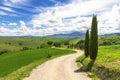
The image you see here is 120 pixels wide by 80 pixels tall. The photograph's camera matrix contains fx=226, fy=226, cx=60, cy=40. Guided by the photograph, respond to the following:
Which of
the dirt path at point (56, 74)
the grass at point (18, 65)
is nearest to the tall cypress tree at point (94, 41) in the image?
the dirt path at point (56, 74)

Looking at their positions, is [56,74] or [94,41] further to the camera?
[94,41]

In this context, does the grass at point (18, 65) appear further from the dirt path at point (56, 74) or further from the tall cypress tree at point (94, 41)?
the tall cypress tree at point (94, 41)

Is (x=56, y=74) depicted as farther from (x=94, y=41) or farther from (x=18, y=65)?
(x=18, y=65)

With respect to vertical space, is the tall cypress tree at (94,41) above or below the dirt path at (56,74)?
above

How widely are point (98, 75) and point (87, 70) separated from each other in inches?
248

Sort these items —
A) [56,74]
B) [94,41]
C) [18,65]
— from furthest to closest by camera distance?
[18,65], [94,41], [56,74]

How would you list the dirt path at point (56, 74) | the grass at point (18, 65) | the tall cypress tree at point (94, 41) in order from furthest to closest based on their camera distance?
the tall cypress tree at point (94, 41) < the grass at point (18, 65) < the dirt path at point (56, 74)

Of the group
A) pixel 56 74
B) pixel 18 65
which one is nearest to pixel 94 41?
pixel 56 74

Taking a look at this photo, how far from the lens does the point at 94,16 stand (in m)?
36.4

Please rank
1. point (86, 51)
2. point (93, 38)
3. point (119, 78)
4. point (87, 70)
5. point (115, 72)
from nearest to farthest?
point (119, 78) → point (115, 72) → point (87, 70) → point (93, 38) → point (86, 51)

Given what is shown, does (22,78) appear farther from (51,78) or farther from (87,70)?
(87,70)

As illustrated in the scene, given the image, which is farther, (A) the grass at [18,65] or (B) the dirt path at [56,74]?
(A) the grass at [18,65]

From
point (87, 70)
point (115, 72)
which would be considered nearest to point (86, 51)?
point (87, 70)

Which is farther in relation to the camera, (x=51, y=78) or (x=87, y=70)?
(x=87, y=70)
